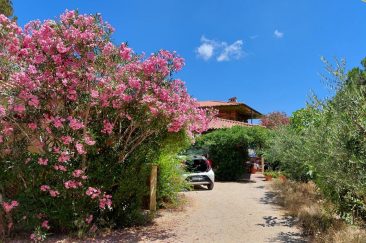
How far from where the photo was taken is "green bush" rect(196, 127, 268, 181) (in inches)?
978

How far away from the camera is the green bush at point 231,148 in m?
24.8

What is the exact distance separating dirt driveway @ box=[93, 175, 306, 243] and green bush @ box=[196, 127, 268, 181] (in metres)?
11.1

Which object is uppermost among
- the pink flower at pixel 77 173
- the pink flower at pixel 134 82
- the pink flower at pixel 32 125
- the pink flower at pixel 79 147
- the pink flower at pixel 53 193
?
the pink flower at pixel 134 82

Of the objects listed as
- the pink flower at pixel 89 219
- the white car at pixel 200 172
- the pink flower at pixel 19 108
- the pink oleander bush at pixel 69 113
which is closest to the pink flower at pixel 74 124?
the pink oleander bush at pixel 69 113

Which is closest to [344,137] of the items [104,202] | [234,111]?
[104,202]

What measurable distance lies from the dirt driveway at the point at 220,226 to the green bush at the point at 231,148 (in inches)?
435

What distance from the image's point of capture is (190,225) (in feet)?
32.7

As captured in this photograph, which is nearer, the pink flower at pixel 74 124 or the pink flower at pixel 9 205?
the pink flower at pixel 74 124

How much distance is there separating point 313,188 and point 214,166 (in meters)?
10.7

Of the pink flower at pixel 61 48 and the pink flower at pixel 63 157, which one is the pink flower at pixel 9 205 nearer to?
the pink flower at pixel 63 157

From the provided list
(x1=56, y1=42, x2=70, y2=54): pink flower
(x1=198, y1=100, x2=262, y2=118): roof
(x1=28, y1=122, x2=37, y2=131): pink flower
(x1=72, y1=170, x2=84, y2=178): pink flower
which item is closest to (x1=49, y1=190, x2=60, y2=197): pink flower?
(x1=72, y1=170, x2=84, y2=178): pink flower

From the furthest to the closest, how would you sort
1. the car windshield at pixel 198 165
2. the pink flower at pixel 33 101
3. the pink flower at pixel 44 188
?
the car windshield at pixel 198 165 → the pink flower at pixel 44 188 → the pink flower at pixel 33 101

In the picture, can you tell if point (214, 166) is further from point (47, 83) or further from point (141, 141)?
point (47, 83)

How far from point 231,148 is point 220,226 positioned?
15.5 m
